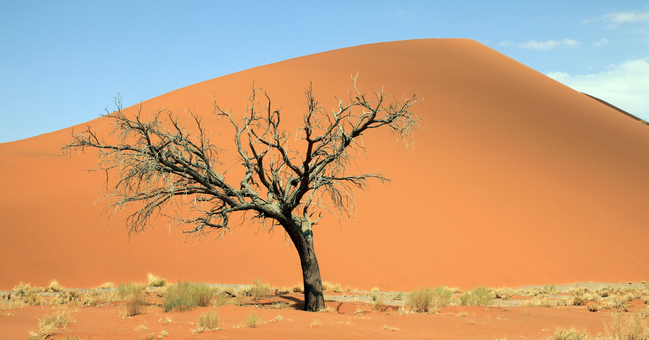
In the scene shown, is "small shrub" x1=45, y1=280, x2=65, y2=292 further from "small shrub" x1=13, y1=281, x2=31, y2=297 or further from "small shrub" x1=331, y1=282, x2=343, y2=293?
"small shrub" x1=331, y1=282, x2=343, y2=293

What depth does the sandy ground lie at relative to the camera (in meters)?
6.33

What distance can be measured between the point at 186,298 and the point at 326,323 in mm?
3520

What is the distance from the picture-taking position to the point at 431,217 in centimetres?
2005

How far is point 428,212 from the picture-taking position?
20.3 m

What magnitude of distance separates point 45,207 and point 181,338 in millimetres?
16076

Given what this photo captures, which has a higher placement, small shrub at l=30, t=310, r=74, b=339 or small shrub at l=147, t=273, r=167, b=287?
small shrub at l=147, t=273, r=167, b=287

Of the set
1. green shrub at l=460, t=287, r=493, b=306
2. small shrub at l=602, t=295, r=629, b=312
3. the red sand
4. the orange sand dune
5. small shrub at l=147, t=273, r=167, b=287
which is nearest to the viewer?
the red sand

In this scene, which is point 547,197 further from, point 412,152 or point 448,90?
point 448,90

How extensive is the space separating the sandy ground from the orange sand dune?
5.39 meters

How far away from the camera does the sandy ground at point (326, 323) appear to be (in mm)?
6328

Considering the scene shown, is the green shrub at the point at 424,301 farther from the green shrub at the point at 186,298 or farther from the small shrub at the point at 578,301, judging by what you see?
the green shrub at the point at 186,298

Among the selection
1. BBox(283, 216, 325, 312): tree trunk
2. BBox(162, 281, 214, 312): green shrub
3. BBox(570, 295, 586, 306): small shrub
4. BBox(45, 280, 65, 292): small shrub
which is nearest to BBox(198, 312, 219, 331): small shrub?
BBox(162, 281, 214, 312): green shrub

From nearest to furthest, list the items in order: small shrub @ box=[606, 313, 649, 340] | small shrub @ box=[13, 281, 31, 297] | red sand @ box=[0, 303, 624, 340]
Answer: small shrub @ box=[606, 313, 649, 340], red sand @ box=[0, 303, 624, 340], small shrub @ box=[13, 281, 31, 297]

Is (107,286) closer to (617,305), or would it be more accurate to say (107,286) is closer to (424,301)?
(424,301)
